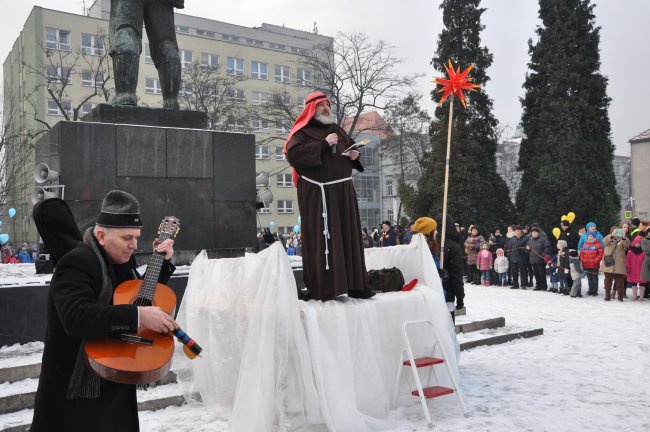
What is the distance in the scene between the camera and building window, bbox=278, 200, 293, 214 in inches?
2144

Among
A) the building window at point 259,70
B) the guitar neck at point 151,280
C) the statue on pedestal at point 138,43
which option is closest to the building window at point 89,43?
the building window at point 259,70

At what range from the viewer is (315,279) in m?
5.39

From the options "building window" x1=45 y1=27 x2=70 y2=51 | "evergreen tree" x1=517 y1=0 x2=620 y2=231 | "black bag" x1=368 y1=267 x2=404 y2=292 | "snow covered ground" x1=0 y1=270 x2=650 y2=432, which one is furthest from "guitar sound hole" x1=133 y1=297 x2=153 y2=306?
"building window" x1=45 y1=27 x2=70 y2=51

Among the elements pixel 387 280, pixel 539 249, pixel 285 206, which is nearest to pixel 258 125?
pixel 285 206

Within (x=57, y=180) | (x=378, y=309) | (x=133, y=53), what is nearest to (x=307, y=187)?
(x=378, y=309)

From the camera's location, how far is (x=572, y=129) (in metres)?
25.8

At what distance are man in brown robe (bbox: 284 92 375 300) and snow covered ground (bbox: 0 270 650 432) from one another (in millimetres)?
1286

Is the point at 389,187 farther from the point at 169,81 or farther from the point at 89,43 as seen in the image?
the point at 169,81

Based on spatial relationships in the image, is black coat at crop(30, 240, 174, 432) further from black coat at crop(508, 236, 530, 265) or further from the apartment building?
the apartment building

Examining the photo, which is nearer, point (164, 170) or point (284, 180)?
point (164, 170)

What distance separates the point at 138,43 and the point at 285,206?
46100 millimetres

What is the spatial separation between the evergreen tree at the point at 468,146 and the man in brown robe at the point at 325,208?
22.2 meters

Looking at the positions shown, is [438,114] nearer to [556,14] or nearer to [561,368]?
[556,14]

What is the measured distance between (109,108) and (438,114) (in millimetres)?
22405
